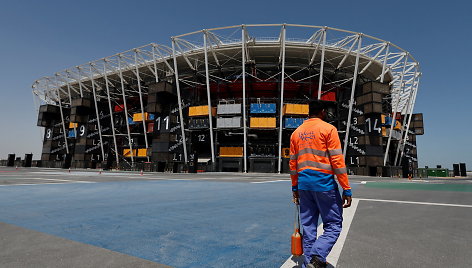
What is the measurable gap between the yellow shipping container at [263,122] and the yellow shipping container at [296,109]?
2.43m

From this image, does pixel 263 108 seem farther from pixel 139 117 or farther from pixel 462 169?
pixel 462 169

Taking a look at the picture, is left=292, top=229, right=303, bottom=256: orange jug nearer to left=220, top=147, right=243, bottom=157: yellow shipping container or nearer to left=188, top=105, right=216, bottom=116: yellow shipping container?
left=220, top=147, right=243, bottom=157: yellow shipping container

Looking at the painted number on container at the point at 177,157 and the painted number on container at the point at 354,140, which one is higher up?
the painted number on container at the point at 354,140

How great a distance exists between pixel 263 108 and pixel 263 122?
90.0 inches

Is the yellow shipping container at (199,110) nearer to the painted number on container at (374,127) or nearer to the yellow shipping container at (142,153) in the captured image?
the yellow shipping container at (142,153)

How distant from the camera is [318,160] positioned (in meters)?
2.61

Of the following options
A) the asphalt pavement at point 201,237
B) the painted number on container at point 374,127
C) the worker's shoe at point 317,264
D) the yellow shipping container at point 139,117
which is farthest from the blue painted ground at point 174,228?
the yellow shipping container at point 139,117

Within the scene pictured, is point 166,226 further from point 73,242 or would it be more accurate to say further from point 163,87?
point 163,87

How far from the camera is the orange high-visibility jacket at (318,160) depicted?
98.5 inches

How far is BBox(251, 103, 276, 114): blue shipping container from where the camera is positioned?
36250 mm

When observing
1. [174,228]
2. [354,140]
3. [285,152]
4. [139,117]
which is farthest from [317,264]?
[139,117]

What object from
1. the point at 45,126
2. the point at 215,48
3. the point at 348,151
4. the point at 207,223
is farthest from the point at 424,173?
the point at 45,126

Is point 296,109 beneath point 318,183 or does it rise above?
above

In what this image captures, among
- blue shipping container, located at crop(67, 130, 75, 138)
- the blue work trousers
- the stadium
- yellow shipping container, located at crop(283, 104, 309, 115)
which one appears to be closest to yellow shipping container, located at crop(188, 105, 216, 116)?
the stadium
